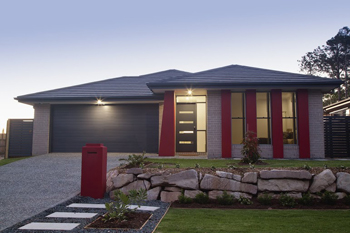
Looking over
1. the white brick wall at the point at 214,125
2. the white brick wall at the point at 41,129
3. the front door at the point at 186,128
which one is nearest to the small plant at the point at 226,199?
the white brick wall at the point at 214,125

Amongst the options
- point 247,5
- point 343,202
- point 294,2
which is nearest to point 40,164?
point 343,202

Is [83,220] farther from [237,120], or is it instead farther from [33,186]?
[237,120]

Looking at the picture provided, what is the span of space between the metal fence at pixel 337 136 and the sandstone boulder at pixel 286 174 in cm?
715

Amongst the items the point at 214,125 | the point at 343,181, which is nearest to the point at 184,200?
the point at 343,181

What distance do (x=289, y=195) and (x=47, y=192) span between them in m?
5.81

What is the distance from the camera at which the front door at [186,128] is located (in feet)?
43.0

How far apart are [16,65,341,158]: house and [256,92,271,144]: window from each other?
4 cm

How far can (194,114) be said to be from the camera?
13227 millimetres

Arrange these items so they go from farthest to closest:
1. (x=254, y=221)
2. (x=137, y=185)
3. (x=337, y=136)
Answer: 1. (x=337, y=136)
2. (x=137, y=185)
3. (x=254, y=221)

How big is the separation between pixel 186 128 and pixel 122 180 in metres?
7.18

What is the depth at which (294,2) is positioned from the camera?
12391 millimetres

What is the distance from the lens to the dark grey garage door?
45.1 ft

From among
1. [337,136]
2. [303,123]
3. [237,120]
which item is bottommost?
[337,136]

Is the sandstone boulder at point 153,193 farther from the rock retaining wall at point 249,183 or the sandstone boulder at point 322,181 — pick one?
the sandstone boulder at point 322,181
